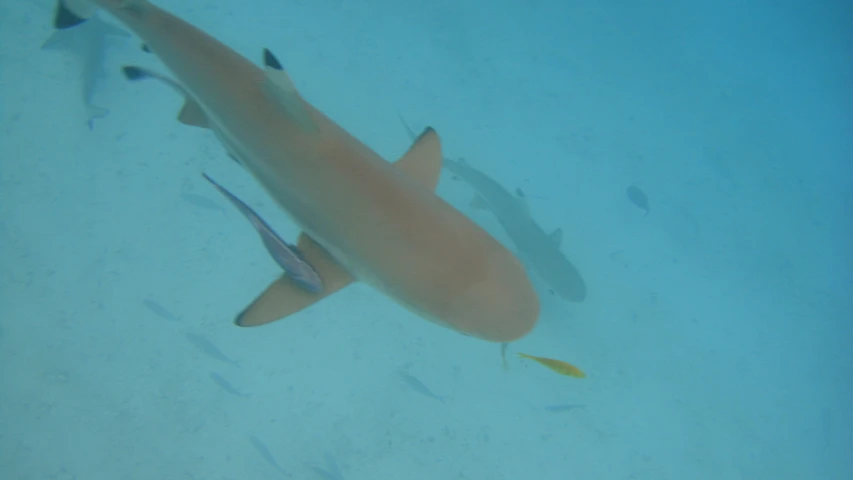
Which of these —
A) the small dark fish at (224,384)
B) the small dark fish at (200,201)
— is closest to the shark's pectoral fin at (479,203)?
the small dark fish at (200,201)

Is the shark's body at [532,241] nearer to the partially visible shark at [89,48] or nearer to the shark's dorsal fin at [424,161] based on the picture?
the shark's dorsal fin at [424,161]

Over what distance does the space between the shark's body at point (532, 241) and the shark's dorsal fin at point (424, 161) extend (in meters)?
4.03

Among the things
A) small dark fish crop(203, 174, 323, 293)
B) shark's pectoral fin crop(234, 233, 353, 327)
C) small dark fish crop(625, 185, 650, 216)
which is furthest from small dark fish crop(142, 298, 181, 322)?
small dark fish crop(625, 185, 650, 216)

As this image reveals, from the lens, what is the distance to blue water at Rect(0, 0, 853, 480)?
6.77m

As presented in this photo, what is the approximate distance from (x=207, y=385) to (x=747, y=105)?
42.2 feet

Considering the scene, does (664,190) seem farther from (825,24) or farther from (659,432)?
(825,24)

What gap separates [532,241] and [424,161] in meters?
4.16

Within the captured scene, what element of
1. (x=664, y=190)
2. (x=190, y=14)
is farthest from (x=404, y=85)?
(x=664, y=190)

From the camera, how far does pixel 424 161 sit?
3.06 meters

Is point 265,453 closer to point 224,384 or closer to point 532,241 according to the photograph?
point 224,384

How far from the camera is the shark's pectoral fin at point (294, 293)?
2570 millimetres

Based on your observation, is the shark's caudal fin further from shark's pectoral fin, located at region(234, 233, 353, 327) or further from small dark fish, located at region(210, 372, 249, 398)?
small dark fish, located at region(210, 372, 249, 398)

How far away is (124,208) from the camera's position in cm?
722

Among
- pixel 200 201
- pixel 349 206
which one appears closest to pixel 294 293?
pixel 349 206
